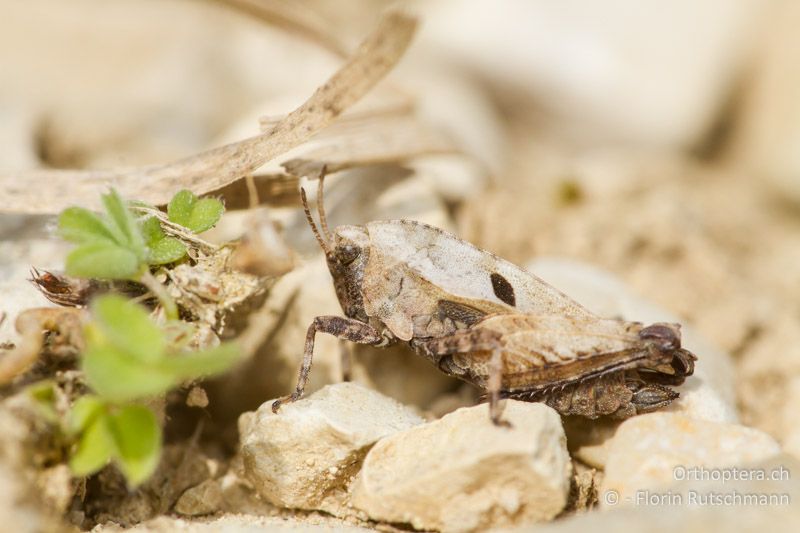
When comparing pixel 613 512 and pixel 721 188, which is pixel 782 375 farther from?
pixel 721 188

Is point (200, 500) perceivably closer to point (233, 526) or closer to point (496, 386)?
point (233, 526)

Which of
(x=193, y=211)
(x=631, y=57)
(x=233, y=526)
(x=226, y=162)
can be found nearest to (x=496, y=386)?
(x=233, y=526)

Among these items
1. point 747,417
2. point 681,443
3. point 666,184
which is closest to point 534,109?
point 666,184

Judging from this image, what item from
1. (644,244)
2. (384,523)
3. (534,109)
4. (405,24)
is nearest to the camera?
(384,523)

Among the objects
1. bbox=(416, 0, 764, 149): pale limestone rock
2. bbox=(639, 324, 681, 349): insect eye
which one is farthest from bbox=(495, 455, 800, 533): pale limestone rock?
bbox=(416, 0, 764, 149): pale limestone rock

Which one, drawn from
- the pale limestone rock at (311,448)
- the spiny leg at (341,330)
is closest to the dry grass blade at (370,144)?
the spiny leg at (341,330)

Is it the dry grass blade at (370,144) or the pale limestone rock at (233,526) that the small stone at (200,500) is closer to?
the pale limestone rock at (233,526)
